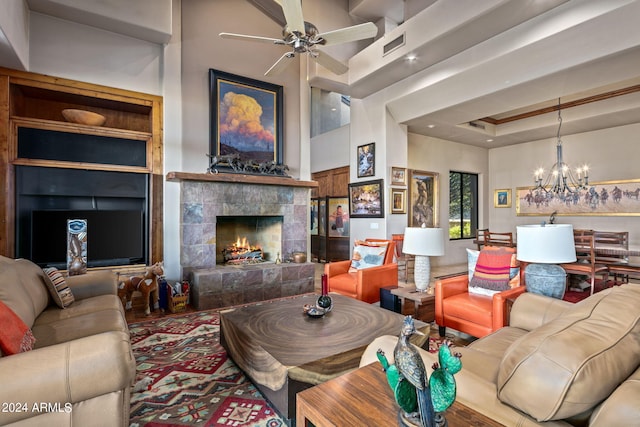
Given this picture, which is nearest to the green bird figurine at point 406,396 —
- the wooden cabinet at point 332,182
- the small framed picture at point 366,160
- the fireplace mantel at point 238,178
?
the fireplace mantel at point 238,178

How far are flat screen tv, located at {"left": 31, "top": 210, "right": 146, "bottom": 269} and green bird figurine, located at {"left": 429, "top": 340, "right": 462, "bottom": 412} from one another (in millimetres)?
4613

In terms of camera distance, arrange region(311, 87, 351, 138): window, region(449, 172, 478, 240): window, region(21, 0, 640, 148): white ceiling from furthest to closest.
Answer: region(311, 87, 351, 138): window
region(449, 172, 478, 240): window
region(21, 0, 640, 148): white ceiling

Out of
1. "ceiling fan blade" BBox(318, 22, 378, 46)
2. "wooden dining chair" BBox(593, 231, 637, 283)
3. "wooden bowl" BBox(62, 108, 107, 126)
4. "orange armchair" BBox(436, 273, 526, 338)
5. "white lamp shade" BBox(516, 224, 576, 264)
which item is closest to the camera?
"white lamp shade" BBox(516, 224, 576, 264)

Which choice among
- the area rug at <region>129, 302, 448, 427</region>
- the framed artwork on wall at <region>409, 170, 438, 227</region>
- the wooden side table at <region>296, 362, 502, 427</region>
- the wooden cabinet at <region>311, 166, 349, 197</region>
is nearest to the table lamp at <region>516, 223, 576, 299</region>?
the area rug at <region>129, 302, 448, 427</region>

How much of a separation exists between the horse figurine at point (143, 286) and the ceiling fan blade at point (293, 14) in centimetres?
331

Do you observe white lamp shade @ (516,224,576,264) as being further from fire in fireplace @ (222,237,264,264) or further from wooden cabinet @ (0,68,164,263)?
wooden cabinet @ (0,68,164,263)

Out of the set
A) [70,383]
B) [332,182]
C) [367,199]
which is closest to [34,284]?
[70,383]

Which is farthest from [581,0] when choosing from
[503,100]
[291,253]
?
[291,253]

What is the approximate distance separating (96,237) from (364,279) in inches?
142

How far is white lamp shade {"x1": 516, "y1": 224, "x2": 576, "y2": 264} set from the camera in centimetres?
220

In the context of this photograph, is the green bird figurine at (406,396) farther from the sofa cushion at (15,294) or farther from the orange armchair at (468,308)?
the sofa cushion at (15,294)

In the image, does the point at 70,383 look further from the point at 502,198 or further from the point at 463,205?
the point at 502,198

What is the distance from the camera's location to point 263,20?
539cm

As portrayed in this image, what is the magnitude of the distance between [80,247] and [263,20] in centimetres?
454
